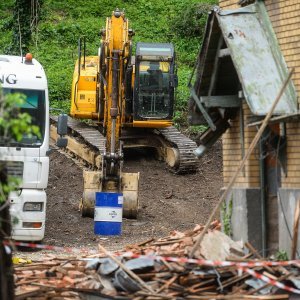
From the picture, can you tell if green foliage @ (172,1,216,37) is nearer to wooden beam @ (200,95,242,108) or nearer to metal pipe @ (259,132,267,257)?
wooden beam @ (200,95,242,108)

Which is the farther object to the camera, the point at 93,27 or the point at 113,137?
the point at 93,27

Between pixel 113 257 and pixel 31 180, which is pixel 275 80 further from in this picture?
pixel 31 180

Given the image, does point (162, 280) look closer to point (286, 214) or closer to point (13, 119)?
point (286, 214)

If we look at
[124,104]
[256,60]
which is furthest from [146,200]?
[256,60]

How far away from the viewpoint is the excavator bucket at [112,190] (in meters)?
23.9

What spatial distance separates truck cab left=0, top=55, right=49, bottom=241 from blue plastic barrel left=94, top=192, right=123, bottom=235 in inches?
91.7

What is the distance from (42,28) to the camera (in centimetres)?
4512

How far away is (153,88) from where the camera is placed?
2761 centimetres

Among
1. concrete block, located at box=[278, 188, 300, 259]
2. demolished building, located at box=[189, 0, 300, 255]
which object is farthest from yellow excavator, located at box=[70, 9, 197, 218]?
concrete block, located at box=[278, 188, 300, 259]

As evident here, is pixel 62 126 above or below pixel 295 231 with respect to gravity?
above

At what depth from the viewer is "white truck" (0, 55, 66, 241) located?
62.7ft

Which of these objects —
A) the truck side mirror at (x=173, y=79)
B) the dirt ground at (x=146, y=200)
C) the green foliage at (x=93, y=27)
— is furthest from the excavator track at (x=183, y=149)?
the green foliage at (x=93, y=27)

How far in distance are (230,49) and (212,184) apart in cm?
1557

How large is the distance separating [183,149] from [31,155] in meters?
10.6
